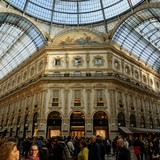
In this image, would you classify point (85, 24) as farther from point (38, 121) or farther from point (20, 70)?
point (38, 121)

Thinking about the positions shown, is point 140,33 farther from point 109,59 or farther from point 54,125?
point 54,125

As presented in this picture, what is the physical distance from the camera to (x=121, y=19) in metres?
39.2

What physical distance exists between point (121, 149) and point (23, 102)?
Result: 1487 inches

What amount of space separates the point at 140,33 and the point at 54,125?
29410 mm

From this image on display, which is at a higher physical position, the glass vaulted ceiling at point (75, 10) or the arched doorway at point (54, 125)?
the glass vaulted ceiling at point (75, 10)

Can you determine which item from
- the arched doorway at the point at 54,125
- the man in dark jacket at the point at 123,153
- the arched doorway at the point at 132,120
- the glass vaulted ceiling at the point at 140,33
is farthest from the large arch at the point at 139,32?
the man in dark jacket at the point at 123,153

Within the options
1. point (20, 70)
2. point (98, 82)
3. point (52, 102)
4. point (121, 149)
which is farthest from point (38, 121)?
point (121, 149)

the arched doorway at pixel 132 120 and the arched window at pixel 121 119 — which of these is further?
the arched doorway at pixel 132 120

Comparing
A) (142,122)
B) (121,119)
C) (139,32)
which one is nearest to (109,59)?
(121,119)

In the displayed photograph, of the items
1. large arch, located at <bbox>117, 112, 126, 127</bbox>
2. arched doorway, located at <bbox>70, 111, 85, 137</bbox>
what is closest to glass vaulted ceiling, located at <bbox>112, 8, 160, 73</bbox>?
large arch, located at <bbox>117, 112, 126, 127</bbox>

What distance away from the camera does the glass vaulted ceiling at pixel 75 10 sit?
41.0 metres

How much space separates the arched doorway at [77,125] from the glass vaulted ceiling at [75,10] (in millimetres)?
21590

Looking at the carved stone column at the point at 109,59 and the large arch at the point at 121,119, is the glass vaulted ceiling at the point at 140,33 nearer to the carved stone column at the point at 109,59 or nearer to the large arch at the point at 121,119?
the carved stone column at the point at 109,59

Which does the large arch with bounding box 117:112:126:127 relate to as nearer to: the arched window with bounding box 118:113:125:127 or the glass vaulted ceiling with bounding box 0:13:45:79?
the arched window with bounding box 118:113:125:127
